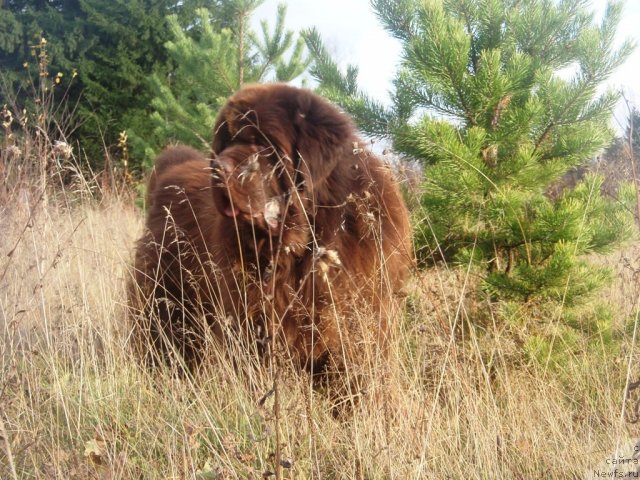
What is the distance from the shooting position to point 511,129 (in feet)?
11.1

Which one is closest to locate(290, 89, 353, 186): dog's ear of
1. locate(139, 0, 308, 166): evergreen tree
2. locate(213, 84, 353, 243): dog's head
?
locate(213, 84, 353, 243): dog's head

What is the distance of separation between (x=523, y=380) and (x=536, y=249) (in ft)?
2.33

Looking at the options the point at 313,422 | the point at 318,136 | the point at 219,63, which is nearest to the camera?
the point at 313,422

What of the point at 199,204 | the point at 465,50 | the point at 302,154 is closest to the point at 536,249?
the point at 465,50

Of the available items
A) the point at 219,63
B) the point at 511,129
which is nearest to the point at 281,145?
the point at 511,129

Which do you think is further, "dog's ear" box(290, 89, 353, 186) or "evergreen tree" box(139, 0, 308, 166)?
"evergreen tree" box(139, 0, 308, 166)

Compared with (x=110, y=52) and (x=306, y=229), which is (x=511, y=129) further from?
(x=110, y=52)

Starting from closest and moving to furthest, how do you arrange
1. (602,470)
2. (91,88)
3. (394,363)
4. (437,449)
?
1. (602,470)
2. (437,449)
3. (394,363)
4. (91,88)

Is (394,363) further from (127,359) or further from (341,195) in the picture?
(127,359)

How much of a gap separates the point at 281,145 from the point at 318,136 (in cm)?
16

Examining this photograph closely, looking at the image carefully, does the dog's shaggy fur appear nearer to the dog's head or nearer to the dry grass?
the dog's head

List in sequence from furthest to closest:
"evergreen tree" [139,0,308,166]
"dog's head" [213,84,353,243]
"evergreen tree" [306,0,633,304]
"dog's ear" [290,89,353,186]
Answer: "evergreen tree" [139,0,308,166]
"evergreen tree" [306,0,633,304]
"dog's ear" [290,89,353,186]
"dog's head" [213,84,353,243]

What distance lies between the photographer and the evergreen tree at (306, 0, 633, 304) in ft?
10.9

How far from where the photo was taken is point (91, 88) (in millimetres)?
13352
